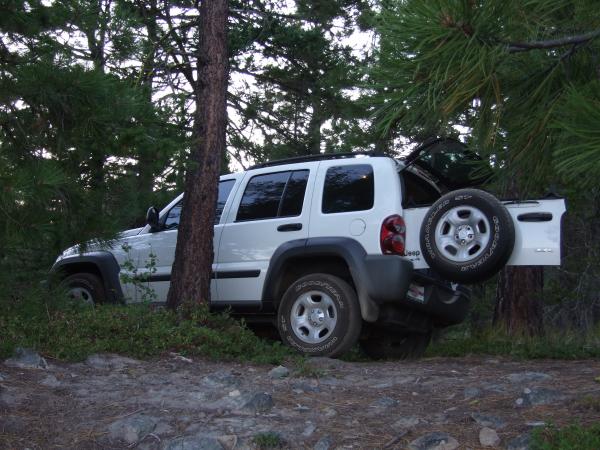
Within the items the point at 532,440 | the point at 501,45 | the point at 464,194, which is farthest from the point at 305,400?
the point at 501,45

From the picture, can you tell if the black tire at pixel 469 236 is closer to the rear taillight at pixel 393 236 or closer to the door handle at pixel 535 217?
the door handle at pixel 535 217

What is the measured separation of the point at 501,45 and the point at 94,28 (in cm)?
475

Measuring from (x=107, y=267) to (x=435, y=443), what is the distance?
5.75 m

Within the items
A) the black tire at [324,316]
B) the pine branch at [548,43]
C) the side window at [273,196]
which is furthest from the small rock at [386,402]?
the side window at [273,196]

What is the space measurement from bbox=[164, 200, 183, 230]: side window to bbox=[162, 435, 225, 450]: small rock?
457 centimetres

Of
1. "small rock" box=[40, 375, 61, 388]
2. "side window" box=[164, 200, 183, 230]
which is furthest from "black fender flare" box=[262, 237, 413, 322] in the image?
"small rock" box=[40, 375, 61, 388]

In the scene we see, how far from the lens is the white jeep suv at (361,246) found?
6215 mm

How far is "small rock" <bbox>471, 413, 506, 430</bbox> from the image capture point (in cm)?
443

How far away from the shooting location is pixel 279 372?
5.92 m

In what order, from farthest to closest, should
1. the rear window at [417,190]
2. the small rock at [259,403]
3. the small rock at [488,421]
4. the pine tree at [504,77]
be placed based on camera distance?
the rear window at [417,190]
the small rock at [259,403]
the small rock at [488,421]
the pine tree at [504,77]

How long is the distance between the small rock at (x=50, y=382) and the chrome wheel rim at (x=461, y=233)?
3.35m

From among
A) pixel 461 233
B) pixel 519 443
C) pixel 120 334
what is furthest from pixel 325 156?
pixel 519 443

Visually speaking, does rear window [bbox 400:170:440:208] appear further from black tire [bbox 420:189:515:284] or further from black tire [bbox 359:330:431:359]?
black tire [bbox 359:330:431:359]

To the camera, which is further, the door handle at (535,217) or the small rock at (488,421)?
the door handle at (535,217)
